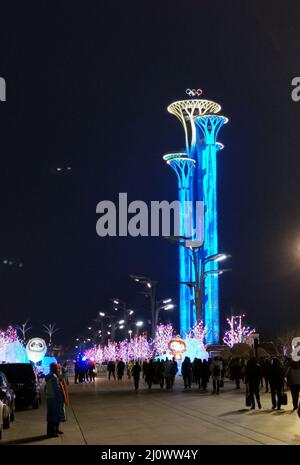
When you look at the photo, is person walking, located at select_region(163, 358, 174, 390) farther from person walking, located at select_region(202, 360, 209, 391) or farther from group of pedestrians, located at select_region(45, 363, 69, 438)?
group of pedestrians, located at select_region(45, 363, 69, 438)

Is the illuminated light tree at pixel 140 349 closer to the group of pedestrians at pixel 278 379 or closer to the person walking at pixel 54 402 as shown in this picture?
the group of pedestrians at pixel 278 379

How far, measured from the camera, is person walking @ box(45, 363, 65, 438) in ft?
51.8

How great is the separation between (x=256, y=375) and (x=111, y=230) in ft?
64.1

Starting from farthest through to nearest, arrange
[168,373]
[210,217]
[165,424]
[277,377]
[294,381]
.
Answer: [210,217], [168,373], [277,377], [294,381], [165,424]

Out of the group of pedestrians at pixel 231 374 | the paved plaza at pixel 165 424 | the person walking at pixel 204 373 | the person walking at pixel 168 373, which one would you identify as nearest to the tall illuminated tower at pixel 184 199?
the group of pedestrians at pixel 231 374

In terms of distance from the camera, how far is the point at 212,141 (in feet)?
239

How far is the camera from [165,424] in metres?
17.6

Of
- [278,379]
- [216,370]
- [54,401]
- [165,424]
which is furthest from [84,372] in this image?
[54,401]

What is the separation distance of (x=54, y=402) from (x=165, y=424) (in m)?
3.05

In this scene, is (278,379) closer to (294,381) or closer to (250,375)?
(250,375)

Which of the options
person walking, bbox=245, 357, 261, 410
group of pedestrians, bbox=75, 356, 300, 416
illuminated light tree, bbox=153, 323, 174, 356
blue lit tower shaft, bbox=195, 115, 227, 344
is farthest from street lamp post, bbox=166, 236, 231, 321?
person walking, bbox=245, 357, 261, 410
